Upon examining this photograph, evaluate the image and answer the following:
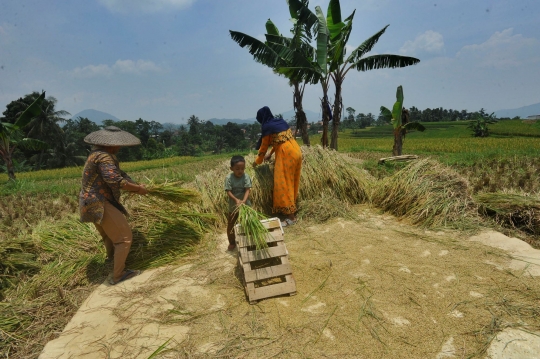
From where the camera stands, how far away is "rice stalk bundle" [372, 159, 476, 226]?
3.94 meters

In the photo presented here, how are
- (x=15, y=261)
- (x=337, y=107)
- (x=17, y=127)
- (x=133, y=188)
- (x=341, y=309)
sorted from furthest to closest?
(x=17, y=127)
(x=337, y=107)
(x=15, y=261)
(x=133, y=188)
(x=341, y=309)

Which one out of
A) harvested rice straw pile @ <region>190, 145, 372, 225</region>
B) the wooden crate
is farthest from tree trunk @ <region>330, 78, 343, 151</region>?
the wooden crate

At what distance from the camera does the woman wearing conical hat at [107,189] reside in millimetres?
2721

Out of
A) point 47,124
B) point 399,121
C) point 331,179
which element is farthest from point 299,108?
point 47,124

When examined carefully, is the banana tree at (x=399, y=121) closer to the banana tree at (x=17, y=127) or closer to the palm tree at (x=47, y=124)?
the banana tree at (x=17, y=127)

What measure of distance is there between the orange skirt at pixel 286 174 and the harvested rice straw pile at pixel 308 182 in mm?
432

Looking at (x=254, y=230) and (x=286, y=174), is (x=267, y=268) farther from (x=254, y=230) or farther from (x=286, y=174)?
(x=286, y=174)

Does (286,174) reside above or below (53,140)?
below

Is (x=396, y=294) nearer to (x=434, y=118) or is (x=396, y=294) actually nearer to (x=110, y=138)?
Result: (x=110, y=138)

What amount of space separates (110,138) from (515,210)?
490 centimetres

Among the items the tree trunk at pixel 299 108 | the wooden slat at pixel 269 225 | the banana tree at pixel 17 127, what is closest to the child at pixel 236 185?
the wooden slat at pixel 269 225

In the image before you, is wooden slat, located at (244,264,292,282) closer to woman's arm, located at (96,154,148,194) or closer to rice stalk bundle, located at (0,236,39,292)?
woman's arm, located at (96,154,148,194)

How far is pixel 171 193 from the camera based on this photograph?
3434mm

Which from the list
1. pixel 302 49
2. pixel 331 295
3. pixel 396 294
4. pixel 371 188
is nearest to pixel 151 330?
pixel 331 295
